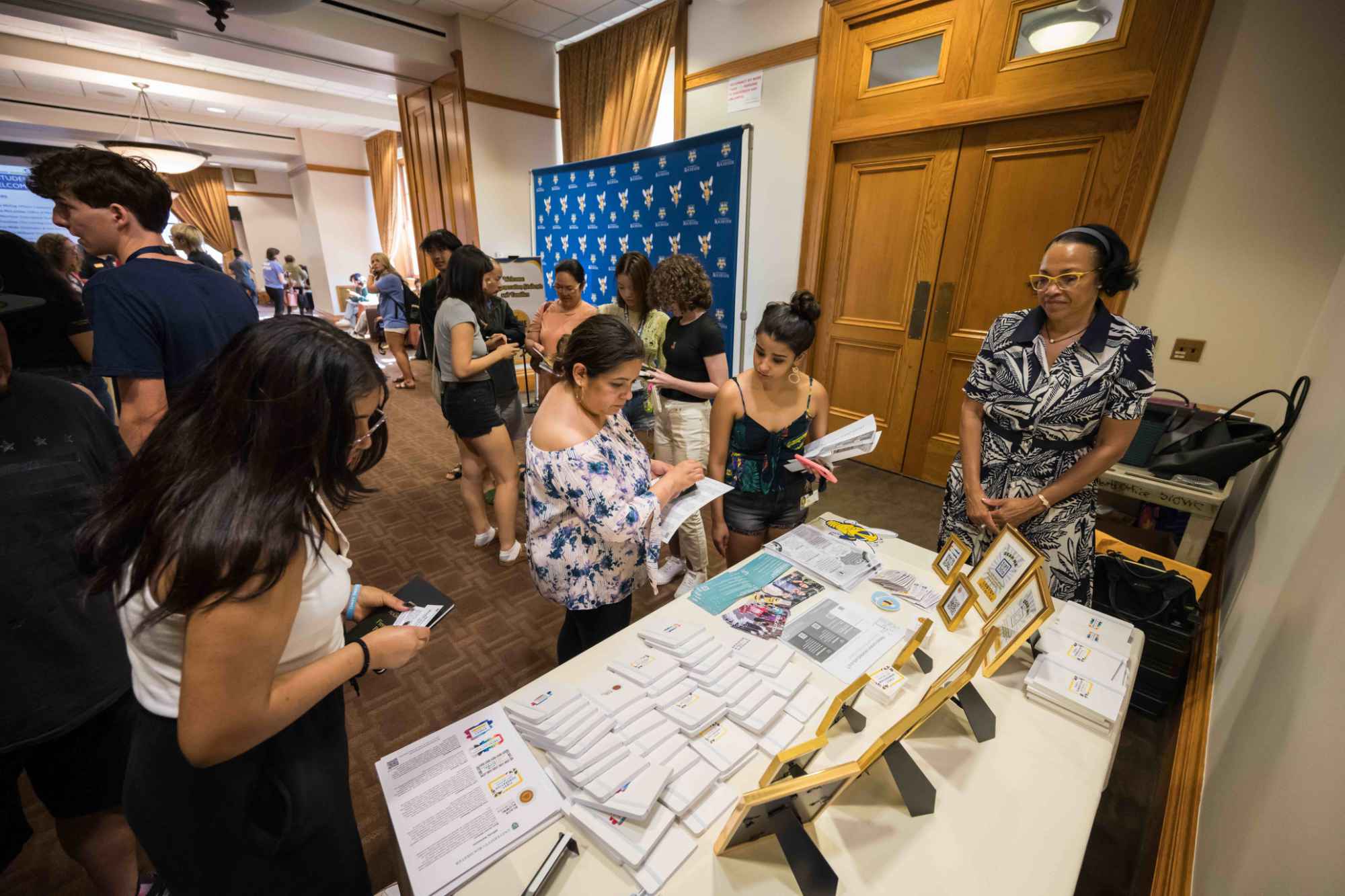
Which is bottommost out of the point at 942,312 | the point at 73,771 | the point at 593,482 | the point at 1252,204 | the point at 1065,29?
the point at 73,771

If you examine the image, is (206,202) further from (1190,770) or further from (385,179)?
(1190,770)

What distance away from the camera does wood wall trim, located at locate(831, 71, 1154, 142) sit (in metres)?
2.51

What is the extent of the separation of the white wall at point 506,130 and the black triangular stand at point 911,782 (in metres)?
5.57

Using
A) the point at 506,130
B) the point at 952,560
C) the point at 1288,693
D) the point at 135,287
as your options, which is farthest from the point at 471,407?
the point at 506,130

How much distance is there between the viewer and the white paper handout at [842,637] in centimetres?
117

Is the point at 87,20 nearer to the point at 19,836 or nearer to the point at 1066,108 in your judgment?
the point at 19,836

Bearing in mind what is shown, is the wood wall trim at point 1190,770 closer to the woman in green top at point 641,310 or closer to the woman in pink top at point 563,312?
the woman in green top at point 641,310

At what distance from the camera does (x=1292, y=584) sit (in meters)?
1.30

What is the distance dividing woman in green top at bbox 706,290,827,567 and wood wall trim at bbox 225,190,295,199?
48.3ft

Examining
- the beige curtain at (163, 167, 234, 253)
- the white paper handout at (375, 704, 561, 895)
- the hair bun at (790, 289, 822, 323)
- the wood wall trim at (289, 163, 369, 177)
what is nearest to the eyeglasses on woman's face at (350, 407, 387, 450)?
the white paper handout at (375, 704, 561, 895)

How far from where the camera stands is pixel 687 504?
1423 mm

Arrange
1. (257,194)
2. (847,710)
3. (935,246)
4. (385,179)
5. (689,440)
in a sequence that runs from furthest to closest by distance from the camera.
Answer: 1. (257,194)
2. (385,179)
3. (935,246)
4. (689,440)
5. (847,710)

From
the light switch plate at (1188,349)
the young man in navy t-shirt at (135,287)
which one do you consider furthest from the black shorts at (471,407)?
the light switch plate at (1188,349)

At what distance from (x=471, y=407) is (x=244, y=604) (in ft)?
6.53
